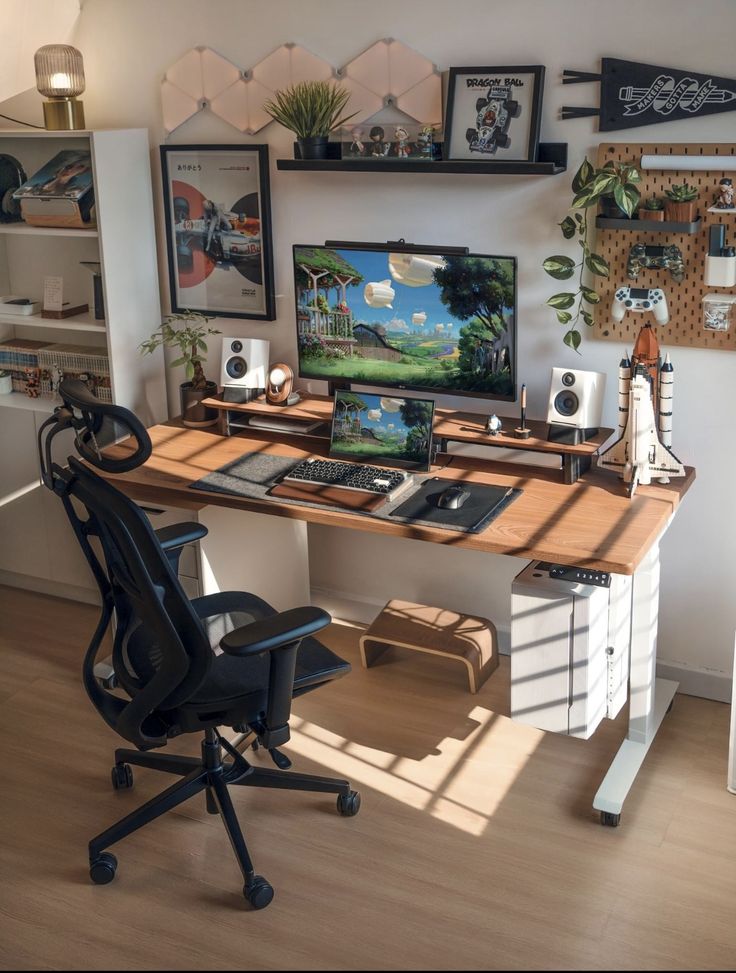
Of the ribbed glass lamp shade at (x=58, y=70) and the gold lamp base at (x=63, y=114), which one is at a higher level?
the ribbed glass lamp shade at (x=58, y=70)

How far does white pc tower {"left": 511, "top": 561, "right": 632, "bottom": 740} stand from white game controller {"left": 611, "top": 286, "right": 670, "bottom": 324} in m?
0.78

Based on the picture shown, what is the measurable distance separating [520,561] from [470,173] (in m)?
1.27

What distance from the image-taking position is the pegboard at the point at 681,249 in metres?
3.10

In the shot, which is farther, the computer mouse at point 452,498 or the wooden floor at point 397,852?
the computer mouse at point 452,498

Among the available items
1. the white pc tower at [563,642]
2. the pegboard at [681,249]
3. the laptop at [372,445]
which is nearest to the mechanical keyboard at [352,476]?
the laptop at [372,445]

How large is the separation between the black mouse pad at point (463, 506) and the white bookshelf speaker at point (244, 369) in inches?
31.3

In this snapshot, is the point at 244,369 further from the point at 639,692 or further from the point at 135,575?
the point at 639,692

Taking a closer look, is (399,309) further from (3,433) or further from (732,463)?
(3,433)

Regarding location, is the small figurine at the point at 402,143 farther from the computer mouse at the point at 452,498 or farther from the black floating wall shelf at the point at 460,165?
the computer mouse at the point at 452,498

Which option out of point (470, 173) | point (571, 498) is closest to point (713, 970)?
point (571, 498)

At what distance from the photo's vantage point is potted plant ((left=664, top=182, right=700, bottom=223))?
10.1ft

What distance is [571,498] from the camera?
10.2 ft

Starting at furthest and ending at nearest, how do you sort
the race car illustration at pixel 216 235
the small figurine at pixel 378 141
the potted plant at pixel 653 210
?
the race car illustration at pixel 216 235 → the small figurine at pixel 378 141 → the potted plant at pixel 653 210

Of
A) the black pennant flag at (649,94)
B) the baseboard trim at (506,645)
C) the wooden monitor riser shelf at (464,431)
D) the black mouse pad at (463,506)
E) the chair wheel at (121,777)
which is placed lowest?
the chair wheel at (121,777)
